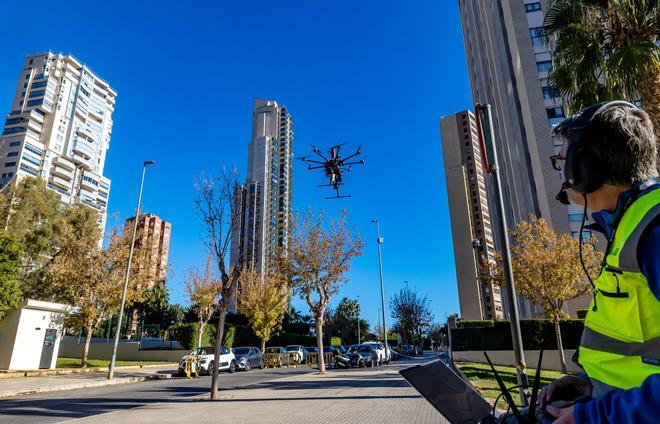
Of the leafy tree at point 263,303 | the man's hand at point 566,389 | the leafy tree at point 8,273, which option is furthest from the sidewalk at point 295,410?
the leafy tree at point 263,303

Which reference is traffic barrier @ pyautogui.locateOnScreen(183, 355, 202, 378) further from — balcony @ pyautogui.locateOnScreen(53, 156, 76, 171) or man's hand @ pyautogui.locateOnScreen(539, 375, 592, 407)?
balcony @ pyautogui.locateOnScreen(53, 156, 76, 171)

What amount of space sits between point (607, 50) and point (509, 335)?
65.2ft

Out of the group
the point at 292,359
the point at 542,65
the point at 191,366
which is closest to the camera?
the point at 191,366

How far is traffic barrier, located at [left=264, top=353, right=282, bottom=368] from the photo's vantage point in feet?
108

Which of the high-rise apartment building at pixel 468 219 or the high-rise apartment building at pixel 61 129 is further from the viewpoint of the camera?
the high-rise apartment building at pixel 61 129

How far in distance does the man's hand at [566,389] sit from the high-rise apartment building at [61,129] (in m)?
105

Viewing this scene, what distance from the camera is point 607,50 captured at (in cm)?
1018

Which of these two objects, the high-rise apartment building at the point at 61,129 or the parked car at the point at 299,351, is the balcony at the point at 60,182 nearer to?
the high-rise apartment building at the point at 61,129

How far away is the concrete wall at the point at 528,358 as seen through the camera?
2239 cm

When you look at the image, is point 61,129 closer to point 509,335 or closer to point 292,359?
point 292,359

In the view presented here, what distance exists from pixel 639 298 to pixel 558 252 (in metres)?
22.8

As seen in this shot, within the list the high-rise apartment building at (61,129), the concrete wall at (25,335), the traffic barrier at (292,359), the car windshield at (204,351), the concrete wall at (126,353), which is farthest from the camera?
the high-rise apartment building at (61,129)

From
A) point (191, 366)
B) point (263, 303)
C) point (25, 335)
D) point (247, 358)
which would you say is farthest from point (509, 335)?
point (25, 335)

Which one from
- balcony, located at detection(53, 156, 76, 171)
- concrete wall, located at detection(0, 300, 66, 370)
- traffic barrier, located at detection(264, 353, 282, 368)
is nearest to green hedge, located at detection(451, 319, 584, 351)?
traffic barrier, located at detection(264, 353, 282, 368)
